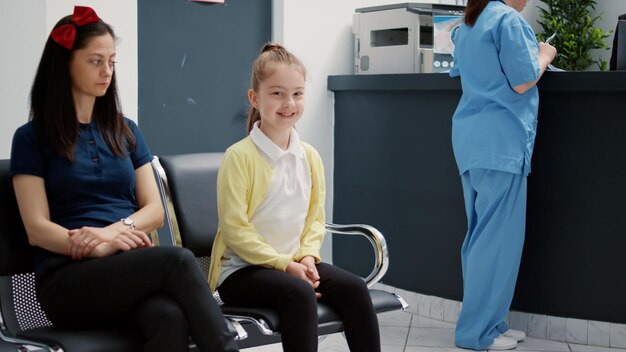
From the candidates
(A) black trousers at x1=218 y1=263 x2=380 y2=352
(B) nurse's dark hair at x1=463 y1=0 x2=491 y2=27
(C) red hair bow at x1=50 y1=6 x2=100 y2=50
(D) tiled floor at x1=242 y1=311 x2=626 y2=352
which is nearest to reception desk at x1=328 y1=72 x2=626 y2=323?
(D) tiled floor at x1=242 y1=311 x2=626 y2=352

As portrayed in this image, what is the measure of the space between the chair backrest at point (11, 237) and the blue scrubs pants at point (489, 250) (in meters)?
1.81

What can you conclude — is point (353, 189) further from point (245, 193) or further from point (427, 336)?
point (245, 193)

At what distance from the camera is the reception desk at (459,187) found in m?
3.52

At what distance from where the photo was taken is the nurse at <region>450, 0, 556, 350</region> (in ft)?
11.0

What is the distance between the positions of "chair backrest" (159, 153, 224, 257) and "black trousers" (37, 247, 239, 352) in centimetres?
46

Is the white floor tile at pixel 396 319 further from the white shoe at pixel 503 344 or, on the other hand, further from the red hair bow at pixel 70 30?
the red hair bow at pixel 70 30

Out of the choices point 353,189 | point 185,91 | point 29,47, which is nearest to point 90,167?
point 29,47

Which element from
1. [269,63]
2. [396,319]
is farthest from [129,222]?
[396,319]

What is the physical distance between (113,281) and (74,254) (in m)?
0.14

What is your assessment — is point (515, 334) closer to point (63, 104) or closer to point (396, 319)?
point (396, 319)

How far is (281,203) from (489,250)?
1.27m

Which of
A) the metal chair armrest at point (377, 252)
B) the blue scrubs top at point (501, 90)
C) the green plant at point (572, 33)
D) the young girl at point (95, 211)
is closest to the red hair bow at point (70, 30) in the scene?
the young girl at point (95, 211)

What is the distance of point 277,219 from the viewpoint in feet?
8.14

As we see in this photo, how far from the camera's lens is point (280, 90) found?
98.2 inches
